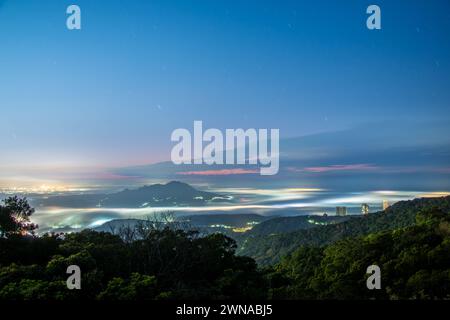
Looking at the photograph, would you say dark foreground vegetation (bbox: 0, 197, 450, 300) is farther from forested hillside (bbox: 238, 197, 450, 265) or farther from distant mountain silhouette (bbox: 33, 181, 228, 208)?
forested hillside (bbox: 238, 197, 450, 265)

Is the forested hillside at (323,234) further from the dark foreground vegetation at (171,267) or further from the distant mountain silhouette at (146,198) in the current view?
the dark foreground vegetation at (171,267)

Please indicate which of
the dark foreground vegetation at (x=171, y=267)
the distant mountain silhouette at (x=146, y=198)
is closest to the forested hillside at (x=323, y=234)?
the distant mountain silhouette at (x=146, y=198)

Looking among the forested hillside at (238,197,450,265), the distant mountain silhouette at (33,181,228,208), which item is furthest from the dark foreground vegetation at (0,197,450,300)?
the forested hillside at (238,197,450,265)

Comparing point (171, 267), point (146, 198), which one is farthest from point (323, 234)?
point (171, 267)

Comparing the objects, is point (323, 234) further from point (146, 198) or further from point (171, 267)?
point (171, 267)
